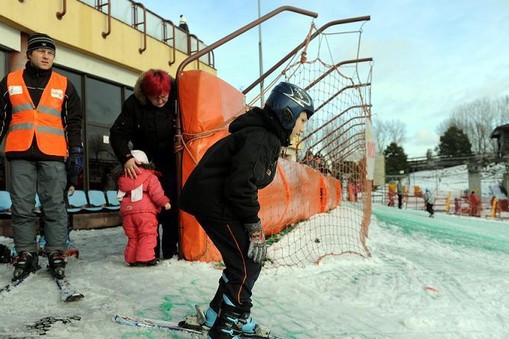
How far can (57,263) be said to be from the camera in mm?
3633

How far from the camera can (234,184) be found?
2395 millimetres

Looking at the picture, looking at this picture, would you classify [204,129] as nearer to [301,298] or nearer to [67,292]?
[301,298]

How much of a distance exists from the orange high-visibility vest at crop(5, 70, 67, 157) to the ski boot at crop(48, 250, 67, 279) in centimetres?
85

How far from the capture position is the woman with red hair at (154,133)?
440 centimetres

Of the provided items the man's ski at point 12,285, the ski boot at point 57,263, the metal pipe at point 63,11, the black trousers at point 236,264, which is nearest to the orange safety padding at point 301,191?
the ski boot at point 57,263

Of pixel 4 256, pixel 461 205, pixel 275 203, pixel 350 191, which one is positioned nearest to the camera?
pixel 4 256

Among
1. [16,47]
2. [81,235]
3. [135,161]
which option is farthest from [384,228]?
[16,47]

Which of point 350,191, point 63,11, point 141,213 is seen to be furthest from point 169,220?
point 63,11

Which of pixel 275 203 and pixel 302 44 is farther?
pixel 302 44

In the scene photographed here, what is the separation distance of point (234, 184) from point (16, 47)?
8.15 metres

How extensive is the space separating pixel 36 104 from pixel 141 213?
1.38 meters

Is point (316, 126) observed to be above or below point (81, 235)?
above

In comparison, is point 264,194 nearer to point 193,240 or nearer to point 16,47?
point 193,240

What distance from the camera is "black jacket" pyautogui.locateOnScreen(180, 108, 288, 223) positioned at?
2402 mm
